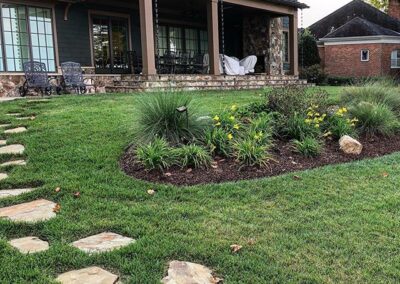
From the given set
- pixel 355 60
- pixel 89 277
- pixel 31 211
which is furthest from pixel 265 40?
pixel 89 277

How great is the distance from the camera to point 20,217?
325 centimetres

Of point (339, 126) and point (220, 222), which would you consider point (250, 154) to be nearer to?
point (220, 222)

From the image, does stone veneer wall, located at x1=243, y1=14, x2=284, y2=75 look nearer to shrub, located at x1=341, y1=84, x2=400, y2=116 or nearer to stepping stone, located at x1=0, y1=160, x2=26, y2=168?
shrub, located at x1=341, y1=84, x2=400, y2=116

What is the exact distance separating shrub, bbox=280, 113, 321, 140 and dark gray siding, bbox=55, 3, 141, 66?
8.45 metres

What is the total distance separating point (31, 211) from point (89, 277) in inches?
48.1

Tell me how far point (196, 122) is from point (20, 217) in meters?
2.37

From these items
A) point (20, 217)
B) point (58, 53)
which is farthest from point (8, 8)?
point (20, 217)

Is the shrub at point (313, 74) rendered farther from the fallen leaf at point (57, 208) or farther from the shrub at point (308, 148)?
the fallen leaf at point (57, 208)

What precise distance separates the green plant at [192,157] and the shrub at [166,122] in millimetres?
336

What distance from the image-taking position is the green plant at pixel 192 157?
4.45 metres

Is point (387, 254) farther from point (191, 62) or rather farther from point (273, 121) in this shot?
point (191, 62)

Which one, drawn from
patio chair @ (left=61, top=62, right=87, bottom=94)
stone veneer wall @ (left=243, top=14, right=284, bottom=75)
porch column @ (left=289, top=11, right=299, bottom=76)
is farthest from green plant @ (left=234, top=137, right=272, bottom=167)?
stone veneer wall @ (left=243, top=14, right=284, bottom=75)

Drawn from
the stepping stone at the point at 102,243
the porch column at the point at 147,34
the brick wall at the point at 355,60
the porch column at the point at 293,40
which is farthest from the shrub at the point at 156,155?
the brick wall at the point at 355,60

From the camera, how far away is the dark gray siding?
12195 millimetres
